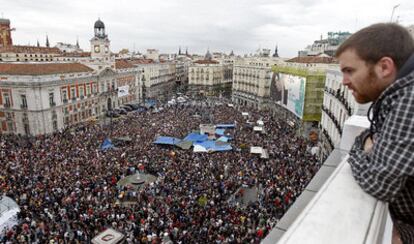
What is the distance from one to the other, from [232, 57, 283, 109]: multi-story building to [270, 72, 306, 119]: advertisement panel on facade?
8.53 m

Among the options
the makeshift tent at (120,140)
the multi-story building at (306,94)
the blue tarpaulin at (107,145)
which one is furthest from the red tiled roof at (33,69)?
the multi-story building at (306,94)

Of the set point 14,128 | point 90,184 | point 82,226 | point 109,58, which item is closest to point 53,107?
point 14,128

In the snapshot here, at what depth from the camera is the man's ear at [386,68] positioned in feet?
6.61

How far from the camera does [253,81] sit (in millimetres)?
70312

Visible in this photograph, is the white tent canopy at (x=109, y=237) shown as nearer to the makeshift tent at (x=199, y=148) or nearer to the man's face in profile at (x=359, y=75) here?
the man's face in profile at (x=359, y=75)

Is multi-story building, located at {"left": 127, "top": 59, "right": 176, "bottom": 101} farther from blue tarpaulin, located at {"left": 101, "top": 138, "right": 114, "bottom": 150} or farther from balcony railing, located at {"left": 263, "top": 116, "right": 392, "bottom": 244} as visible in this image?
balcony railing, located at {"left": 263, "top": 116, "right": 392, "bottom": 244}

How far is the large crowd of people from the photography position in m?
16.3

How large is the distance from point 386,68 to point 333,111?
101 ft

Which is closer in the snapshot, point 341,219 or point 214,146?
point 341,219

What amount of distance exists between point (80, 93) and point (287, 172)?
36.9 metres

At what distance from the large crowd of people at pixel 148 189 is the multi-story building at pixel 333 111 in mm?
2397

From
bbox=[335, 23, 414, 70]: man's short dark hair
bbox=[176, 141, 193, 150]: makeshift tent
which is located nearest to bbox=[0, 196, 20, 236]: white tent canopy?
bbox=[176, 141, 193, 150]: makeshift tent

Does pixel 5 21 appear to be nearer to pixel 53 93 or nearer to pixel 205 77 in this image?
pixel 205 77

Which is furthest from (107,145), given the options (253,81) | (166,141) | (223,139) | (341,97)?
(253,81)
